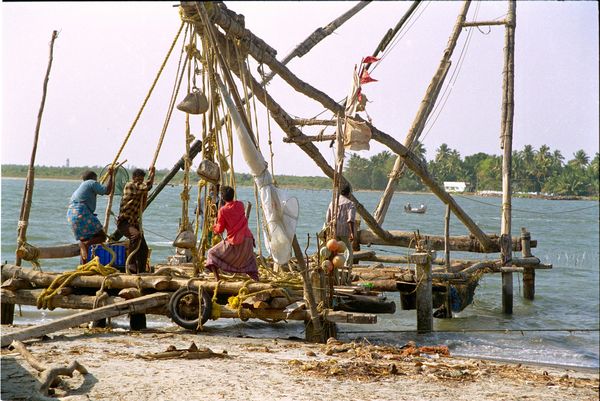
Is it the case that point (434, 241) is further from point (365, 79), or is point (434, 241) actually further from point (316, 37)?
point (365, 79)

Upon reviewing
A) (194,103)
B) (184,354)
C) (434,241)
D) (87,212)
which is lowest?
(184,354)

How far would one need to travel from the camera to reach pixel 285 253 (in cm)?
895

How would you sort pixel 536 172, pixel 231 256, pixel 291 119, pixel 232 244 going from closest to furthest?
1. pixel 232 244
2. pixel 231 256
3. pixel 291 119
4. pixel 536 172

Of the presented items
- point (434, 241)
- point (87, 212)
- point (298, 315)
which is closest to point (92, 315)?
point (87, 212)

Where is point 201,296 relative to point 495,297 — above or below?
above

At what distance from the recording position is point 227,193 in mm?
9664

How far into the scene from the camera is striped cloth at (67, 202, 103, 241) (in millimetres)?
10719

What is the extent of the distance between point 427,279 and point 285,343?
3338 mm

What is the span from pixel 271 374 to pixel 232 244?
2695mm

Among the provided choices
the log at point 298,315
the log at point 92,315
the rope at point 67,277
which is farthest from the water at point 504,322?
the rope at point 67,277

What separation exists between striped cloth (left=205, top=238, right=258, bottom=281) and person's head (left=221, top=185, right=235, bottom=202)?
2.00 feet

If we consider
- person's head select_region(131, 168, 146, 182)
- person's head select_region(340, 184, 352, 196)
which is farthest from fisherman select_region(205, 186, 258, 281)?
person's head select_region(340, 184, 352, 196)

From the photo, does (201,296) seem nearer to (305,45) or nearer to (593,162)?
(305,45)

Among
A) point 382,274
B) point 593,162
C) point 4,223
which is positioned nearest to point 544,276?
point 382,274
